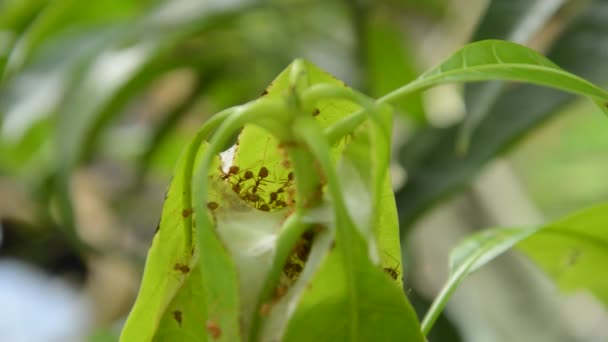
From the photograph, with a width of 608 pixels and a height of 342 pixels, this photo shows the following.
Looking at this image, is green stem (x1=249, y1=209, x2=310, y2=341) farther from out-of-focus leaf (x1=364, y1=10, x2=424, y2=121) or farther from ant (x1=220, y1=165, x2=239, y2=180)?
out-of-focus leaf (x1=364, y1=10, x2=424, y2=121)

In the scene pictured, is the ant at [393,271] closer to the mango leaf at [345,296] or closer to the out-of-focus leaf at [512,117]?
the mango leaf at [345,296]

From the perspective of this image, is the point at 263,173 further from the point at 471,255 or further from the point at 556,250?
the point at 556,250

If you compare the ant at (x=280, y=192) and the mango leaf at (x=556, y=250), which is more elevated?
the ant at (x=280, y=192)

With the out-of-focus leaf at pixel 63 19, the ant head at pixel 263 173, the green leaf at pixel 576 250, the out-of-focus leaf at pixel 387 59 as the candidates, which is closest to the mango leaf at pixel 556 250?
the green leaf at pixel 576 250

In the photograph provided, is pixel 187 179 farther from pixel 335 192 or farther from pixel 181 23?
pixel 181 23

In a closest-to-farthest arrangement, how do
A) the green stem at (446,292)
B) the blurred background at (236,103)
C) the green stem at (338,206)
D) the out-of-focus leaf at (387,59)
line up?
the green stem at (338,206)
the green stem at (446,292)
the blurred background at (236,103)
the out-of-focus leaf at (387,59)

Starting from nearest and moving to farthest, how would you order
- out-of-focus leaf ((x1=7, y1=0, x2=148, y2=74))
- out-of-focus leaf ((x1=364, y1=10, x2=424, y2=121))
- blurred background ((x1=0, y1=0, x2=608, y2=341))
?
1. blurred background ((x1=0, y1=0, x2=608, y2=341))
2. out-of-focus leaf ((x1=7, y1=0, x2=148, y2=74))
3. out-of-focus leaf ((x1=364, y1=10, x2=424, y2=121))

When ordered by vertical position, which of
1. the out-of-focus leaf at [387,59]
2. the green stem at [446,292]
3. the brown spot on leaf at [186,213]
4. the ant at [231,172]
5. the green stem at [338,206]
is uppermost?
the out-of-focus leaf at [387,59]

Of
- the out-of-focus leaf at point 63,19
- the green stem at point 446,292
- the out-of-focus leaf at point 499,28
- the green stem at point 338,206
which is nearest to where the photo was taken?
the green stem at point 338,206

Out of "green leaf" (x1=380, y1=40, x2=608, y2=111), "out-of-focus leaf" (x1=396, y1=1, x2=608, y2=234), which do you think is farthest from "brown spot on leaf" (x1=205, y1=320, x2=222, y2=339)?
"out-of-focus leaf" (x1=396, y1=1, x2=608, y2=234)
